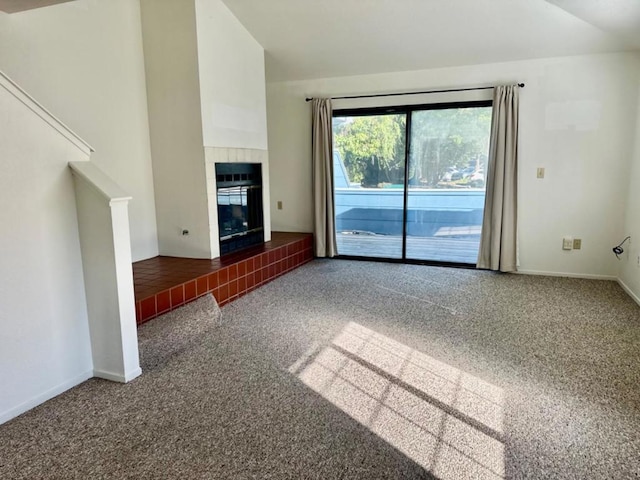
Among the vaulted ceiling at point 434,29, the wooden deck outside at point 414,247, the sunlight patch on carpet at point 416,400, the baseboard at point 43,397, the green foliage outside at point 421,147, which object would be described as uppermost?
the vaulted ceiling at point 434,29

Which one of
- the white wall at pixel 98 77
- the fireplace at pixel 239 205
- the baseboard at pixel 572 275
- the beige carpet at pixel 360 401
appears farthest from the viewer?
the baseboard at pixel 572 275

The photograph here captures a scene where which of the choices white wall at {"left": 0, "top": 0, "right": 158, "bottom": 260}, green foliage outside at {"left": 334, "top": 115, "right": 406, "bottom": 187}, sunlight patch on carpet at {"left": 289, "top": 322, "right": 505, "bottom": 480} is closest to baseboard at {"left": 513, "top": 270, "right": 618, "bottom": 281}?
green foliage outside at {"left": 334, "top": 115, "right": 406, "bottom": 187}

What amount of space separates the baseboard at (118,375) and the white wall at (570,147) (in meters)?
4.02

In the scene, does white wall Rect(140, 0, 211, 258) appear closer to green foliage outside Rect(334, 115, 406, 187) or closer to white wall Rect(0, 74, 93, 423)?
white wall Rect(0, 74, 93, 423)

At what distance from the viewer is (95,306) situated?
2377mm

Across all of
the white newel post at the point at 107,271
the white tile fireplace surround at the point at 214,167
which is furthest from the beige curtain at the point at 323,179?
the white newel post at the point at 107,271

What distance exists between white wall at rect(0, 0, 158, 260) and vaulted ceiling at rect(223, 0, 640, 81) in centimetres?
109

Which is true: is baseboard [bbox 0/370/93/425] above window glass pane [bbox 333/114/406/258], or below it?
below

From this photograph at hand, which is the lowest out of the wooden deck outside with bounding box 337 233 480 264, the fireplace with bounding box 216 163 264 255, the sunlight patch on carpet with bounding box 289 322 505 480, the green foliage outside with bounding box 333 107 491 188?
the sunlight patch on carpet with bounding box 289 322 505 480

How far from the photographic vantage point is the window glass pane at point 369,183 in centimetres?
521

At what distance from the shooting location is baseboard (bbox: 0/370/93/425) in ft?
6.63

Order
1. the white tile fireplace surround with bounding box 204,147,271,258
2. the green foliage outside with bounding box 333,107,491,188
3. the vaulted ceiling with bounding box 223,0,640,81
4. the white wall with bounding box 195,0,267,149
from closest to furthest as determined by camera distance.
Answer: the vaulted ceiling with bounding box 223,0,640,81, the white wall with bounding box 195,0,267,149, the white tile fireplace surround with bounding box 204,147,271,258, the green foliage outside with bounding box 333,107,491,188

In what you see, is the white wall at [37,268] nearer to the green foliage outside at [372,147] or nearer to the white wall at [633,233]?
the green foliage outside at [372,147]

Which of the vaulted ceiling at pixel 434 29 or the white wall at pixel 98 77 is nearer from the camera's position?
the white wall at pixel 98 77
